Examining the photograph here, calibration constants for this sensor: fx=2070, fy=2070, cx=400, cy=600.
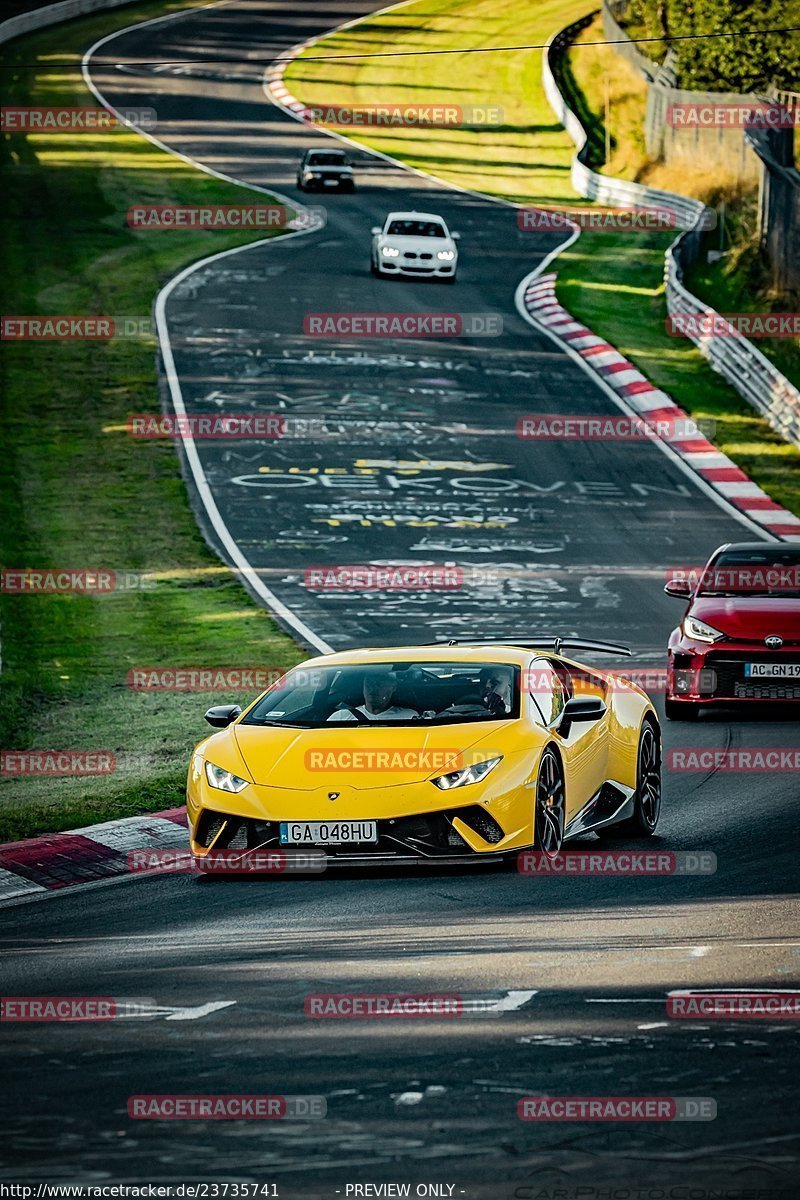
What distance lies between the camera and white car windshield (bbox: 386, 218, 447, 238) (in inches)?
1740

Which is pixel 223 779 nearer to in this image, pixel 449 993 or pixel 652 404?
pixel 449 993

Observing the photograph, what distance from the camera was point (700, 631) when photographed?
703 inches

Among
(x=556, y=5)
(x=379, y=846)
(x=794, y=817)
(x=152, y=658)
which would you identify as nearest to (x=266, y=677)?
(x=152, y=658)

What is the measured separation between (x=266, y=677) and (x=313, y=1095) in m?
12.4

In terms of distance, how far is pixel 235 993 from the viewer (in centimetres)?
837

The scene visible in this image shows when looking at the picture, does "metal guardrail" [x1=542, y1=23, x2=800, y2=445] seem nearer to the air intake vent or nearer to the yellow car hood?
the yellow car hood

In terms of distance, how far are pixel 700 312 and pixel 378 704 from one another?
26997mm

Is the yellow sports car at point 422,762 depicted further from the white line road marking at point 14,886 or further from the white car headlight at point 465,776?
the white line road marking at point 14,886

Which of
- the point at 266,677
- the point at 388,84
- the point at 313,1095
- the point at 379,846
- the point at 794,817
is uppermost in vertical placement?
the point at 313,1095

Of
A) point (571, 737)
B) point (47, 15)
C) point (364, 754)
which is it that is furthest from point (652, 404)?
point (47, 15)

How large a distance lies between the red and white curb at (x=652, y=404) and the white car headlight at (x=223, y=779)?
16.7 m

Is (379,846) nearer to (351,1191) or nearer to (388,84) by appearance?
(351,1191)

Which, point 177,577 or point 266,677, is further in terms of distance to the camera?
point 177,577

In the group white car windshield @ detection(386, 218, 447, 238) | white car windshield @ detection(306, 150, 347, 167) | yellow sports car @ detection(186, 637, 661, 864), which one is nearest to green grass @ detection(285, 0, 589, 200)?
white car windshield @ detection(306, 150, 347, 167)
